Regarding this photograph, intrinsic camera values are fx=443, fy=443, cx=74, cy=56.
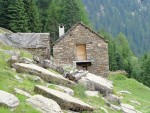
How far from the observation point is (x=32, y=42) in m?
49.9

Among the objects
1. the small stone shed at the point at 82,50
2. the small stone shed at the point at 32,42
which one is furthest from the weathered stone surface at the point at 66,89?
the small stone shed at the point at 82,50

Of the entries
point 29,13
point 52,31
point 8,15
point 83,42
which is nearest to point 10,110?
point 83,42

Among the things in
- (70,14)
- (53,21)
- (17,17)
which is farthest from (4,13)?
(70,14)

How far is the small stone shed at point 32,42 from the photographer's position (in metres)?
48.9

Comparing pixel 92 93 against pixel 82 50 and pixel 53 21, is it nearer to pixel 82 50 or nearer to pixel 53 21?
pixel 82 50

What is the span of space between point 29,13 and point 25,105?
2648 inches

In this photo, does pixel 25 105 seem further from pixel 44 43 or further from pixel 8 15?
pixel 8 15

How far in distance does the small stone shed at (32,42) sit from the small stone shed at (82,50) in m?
2.33

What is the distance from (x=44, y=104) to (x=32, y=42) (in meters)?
34.6

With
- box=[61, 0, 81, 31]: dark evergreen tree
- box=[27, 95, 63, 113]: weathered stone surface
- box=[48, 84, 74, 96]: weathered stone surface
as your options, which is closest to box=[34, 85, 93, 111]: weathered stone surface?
box=[27, 95, 63, 113]: weathered stone surface

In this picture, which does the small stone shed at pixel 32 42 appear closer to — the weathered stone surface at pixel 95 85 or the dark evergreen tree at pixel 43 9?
the weathered stone surface at pixel 95 85

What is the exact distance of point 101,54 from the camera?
53.6 metres

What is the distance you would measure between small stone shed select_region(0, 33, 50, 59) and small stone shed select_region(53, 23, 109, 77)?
233cm

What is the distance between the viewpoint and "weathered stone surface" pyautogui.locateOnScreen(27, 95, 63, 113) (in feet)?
50.5
